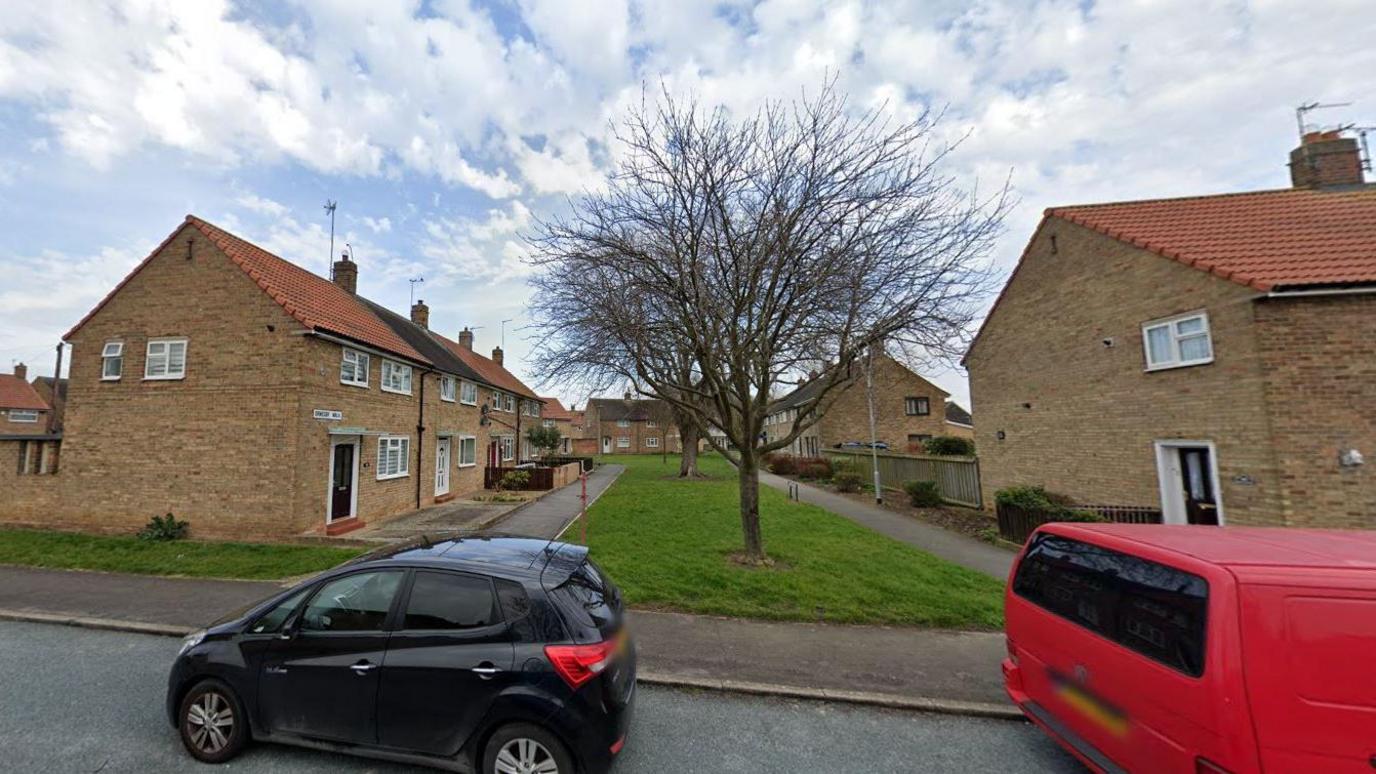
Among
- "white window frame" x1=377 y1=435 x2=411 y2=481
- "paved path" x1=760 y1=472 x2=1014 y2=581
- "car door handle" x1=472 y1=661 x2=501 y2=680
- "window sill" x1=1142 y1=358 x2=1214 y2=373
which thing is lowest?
"paved path" x1=760 y1=472 x2=1014 y2=581

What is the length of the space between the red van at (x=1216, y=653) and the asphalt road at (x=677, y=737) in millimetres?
800

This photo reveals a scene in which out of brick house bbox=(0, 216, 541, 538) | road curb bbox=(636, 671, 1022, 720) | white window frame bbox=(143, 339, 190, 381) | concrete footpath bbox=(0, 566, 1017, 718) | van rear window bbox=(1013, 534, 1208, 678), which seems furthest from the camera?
white window frame bbox=(143, 339, 190, 381)

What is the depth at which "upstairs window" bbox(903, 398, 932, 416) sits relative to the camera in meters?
34.0

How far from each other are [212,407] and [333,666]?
11447 millimetres

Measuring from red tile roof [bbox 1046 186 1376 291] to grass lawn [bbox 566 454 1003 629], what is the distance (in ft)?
24.3

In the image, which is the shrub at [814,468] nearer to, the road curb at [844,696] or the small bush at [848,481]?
the small bush at [848,481]

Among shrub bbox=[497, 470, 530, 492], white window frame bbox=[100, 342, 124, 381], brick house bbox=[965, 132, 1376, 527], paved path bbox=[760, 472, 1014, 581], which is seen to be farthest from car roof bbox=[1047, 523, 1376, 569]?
shrub bbox=[497, 470, 530, 492]

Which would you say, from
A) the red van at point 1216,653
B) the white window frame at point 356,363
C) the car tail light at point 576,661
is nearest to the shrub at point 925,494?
the red van at point 1216,653

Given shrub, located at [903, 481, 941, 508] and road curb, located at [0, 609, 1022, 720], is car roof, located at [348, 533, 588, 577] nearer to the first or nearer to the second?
road curb, located at [0, 609, 1022, 720]

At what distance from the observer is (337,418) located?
1220 centimetres

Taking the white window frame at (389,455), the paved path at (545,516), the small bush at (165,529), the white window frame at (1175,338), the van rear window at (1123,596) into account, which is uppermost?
the white window frame at (1175,338)

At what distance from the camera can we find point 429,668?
3369mm

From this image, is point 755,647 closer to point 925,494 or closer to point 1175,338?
point 1175,338

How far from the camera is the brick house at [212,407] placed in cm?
1107
